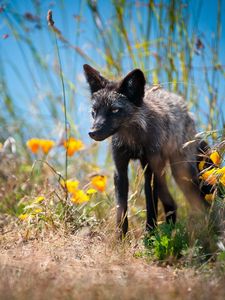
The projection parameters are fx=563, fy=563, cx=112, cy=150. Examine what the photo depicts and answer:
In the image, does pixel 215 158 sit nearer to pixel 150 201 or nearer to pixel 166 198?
pixel 150 201

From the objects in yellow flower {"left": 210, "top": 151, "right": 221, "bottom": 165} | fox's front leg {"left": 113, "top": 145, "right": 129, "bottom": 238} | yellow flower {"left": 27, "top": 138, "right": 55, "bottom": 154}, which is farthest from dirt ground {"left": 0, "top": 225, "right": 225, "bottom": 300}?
yellow flower {"left": 27, "top": 138, "right": 55, "bottom": 154}

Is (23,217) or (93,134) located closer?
(93,134)

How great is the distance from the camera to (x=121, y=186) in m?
6.09

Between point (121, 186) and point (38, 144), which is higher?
point (38, 144)

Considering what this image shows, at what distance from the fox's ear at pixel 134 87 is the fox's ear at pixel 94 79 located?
30 cm

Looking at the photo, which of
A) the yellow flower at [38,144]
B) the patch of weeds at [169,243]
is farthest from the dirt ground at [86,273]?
the yellow flower at [38,144]

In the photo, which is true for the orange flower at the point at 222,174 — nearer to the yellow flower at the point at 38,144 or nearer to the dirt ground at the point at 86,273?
the dirt ground at the point at 86,273

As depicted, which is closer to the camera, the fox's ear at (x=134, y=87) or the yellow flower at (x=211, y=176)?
the yellow flower at (x=211, y=176)

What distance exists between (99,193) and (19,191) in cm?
122

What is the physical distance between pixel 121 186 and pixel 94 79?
1193mm

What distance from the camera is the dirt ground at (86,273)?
3627 mm

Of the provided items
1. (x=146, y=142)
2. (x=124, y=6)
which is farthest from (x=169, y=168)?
(x=124, y=6)

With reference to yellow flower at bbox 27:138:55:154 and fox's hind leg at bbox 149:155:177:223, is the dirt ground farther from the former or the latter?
yellow flower at bbox 27:138:55:154

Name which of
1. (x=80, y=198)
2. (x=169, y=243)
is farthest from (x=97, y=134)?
(x=169, y=243)
